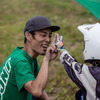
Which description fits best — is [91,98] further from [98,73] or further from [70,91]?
[70,91]

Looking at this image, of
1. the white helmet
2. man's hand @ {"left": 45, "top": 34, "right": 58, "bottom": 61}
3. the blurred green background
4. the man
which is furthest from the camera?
the blurred green background

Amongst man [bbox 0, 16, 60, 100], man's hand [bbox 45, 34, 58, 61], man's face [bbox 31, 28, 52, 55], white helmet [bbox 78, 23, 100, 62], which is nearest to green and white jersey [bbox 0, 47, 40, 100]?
man [bbox 0, 16, 60, 100]

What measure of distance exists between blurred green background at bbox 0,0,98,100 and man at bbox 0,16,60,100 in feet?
7.00

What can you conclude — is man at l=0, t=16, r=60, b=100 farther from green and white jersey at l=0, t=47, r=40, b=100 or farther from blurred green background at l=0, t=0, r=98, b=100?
blurred green background at l=0, t=0, r=98, b=100

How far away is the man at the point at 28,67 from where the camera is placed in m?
2.58

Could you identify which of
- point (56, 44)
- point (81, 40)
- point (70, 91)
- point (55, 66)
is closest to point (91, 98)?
point (56, 44)

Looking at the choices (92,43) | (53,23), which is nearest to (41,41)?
(92,43)

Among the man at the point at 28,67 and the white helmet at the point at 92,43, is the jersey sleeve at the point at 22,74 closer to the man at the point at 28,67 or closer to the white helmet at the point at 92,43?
the man at the point at 28,67

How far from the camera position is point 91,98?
2305mm

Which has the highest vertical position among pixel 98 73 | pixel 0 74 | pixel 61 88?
pixel 98 73

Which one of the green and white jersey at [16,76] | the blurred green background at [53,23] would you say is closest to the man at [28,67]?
the green and white jersey at [16,76]

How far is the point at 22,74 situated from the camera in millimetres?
2613

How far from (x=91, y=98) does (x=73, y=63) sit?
0.44 metres

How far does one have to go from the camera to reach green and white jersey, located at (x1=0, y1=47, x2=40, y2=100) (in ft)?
8.64
